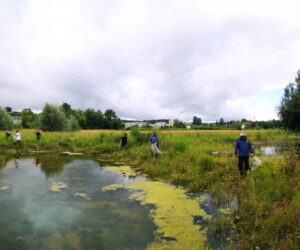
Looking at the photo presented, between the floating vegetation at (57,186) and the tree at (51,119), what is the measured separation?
3877 centimetres

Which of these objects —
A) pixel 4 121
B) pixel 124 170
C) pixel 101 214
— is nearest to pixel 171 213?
pixel 101 214

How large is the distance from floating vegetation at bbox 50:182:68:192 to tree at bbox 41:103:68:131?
38.8 m

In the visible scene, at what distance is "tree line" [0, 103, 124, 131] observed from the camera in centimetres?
4744

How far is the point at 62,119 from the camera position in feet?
160

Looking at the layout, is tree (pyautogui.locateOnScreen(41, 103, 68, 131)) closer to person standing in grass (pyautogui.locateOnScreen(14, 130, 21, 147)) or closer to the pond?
person standing in grass (pyautogui.locateOnScreen(14, 130, 21, 147))

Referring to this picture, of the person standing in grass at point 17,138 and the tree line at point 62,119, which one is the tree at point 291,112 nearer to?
the person standing in grass at point 17,138

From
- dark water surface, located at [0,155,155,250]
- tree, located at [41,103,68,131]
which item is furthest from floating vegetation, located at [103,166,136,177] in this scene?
tree, located at [41,103,68,131]

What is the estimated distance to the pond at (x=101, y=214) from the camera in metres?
5.59

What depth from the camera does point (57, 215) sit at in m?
7.12

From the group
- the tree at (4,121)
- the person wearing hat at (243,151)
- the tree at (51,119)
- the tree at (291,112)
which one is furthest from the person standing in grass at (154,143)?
the tree at (4,121)

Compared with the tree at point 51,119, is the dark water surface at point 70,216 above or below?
below

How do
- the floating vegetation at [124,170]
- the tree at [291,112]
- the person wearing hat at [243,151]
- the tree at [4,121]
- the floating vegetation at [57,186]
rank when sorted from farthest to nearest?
the tree at [4,121]
the tree at [291,112]
the floating vegetation at [124,170]
the floating vegetation at [57,186]
the person wearing hat at [243,151]

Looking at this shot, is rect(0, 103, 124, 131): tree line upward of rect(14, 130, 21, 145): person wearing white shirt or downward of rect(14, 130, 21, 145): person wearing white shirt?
upward

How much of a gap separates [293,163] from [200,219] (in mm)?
3790
